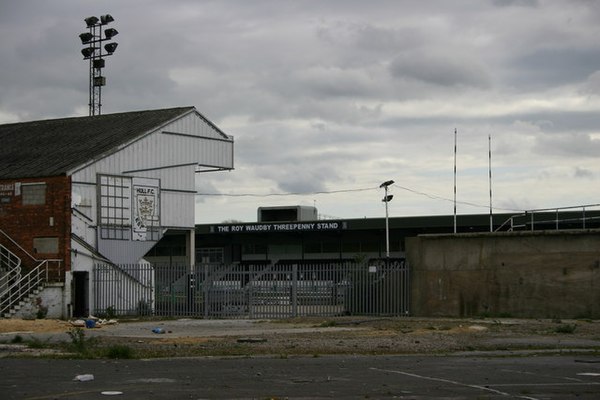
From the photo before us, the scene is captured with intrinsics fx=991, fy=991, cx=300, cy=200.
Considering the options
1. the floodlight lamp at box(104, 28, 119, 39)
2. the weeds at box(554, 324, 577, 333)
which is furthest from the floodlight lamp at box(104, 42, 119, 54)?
the weeds at box(554, 324, 577, 333)

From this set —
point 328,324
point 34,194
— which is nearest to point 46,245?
point 34,194

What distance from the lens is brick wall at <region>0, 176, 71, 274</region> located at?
41.2 metres

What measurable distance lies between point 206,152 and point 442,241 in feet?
53.6

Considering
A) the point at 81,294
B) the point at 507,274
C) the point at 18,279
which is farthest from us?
the point at 81,294

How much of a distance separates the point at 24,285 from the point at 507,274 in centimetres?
1893

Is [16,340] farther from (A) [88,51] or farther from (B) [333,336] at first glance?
(A) [88,51]

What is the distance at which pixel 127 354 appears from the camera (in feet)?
68.3

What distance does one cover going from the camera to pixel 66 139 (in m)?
47.7

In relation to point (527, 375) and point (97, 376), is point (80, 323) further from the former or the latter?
point (527, 375)

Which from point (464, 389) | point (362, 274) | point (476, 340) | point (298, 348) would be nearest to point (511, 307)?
point (362, 274)

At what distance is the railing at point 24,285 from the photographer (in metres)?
39.3

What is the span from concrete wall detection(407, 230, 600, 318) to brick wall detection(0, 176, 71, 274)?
47.0ft

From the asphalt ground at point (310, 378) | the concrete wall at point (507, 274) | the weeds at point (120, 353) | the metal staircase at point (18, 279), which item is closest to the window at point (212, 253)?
the metal staircase at point (18, 279)

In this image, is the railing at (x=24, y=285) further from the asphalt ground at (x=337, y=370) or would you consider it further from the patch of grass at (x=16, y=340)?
the patch of grass at (x=16, y=340)
